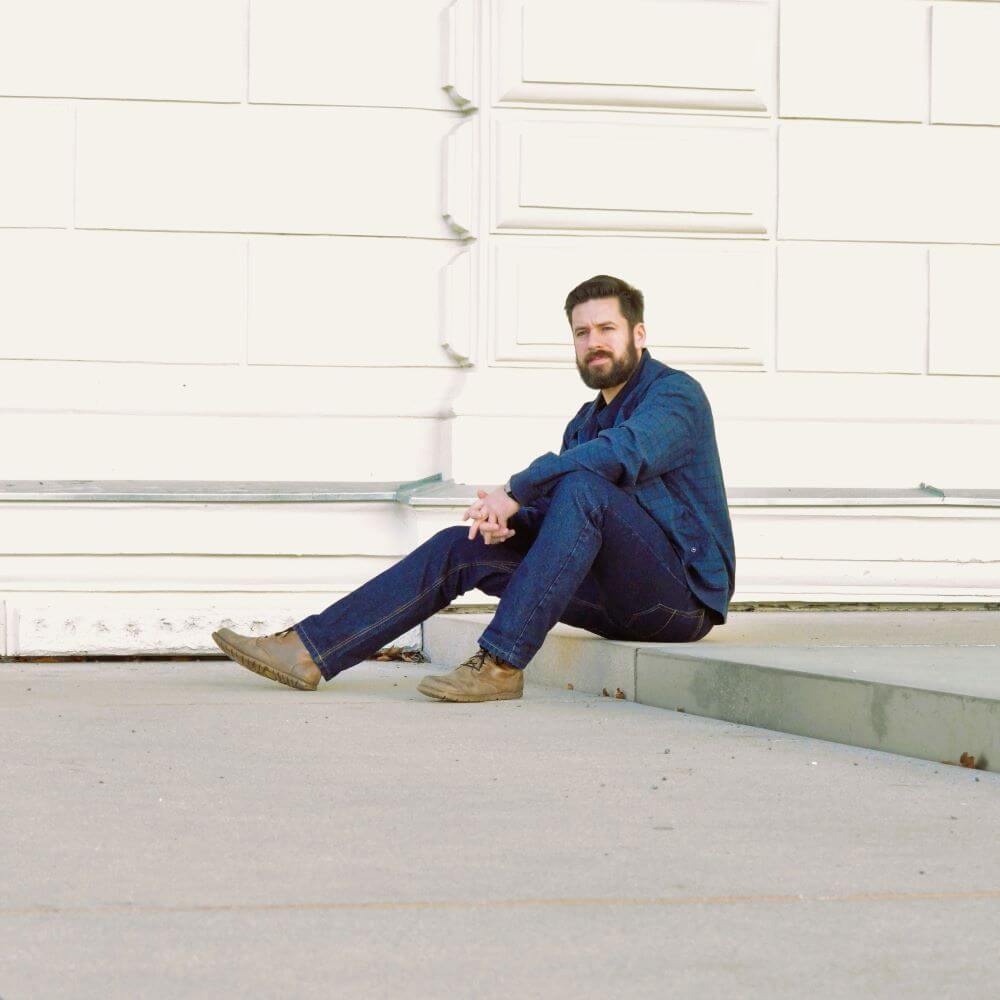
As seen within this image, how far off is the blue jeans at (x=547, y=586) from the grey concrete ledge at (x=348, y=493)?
1.19 meters

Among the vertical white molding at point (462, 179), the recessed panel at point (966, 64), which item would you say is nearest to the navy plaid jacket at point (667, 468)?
the vertical white molding at point (462, 179)

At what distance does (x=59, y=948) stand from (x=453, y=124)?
428cm

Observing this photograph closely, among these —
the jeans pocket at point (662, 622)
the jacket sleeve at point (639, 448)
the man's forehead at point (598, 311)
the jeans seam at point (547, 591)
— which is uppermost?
the man's forehead at point (598, 311)

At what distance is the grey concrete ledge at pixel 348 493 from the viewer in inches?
212

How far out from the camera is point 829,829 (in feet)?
7.95

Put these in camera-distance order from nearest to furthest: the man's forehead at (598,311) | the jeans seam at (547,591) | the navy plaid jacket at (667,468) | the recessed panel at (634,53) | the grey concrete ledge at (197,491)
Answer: the jeans seam at (547,591)
the navy plaid jacket at (667,468)
the man's forehead at (598,311)
the grey concrete ledge at (197,491)
the recessed panel at (634,53)

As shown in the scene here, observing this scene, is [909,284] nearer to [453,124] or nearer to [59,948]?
[453,124]

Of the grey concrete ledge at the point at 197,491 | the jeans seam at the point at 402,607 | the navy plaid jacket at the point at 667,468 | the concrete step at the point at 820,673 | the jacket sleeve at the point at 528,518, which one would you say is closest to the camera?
the concrete step at the point at 820,673

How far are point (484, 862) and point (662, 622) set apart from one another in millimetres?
2074

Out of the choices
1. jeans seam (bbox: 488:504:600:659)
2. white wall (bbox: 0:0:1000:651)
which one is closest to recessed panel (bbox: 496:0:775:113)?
white wall (bbox: 0:0:1000:651)

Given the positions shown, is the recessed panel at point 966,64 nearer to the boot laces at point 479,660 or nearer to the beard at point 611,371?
the beard at point 611,371

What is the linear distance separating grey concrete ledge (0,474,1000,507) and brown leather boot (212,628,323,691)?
1.26m

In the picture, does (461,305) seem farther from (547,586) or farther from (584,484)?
(547,586)

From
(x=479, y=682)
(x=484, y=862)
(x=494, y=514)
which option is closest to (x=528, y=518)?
(x=494, y=514)
